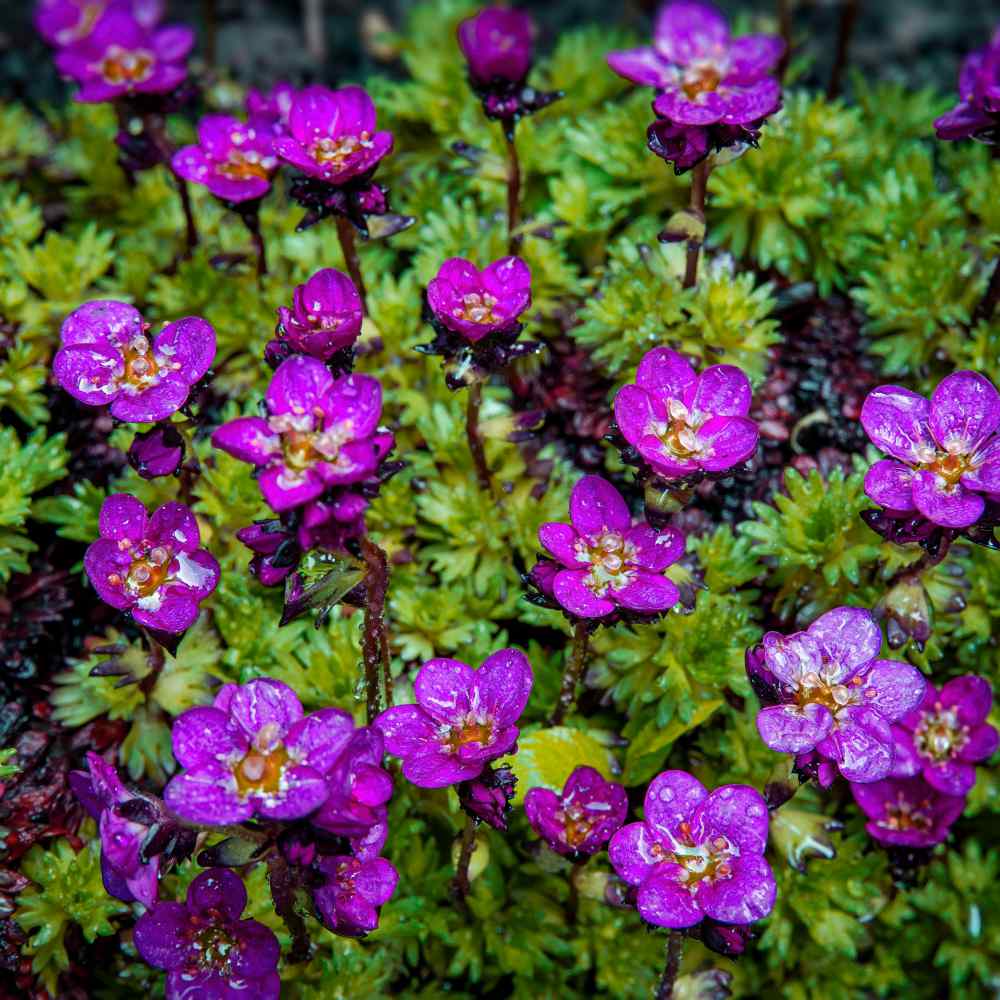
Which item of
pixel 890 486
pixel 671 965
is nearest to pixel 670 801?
pixel 671 965

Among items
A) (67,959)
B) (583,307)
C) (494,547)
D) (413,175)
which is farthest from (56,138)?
(67,959)

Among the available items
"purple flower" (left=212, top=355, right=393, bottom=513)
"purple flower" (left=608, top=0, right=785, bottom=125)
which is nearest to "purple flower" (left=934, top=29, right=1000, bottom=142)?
"purple flower" (left=608, top=0, right=785, bottom=125)

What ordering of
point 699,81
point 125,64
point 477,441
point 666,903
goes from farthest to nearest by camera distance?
point 125,64 < point 699,81 < point 477,441 < point 666,903

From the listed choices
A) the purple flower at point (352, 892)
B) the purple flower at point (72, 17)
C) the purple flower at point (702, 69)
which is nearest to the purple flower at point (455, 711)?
Answer: the purple flower at point (352, 892)

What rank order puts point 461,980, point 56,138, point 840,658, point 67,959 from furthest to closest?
point 56,138 < point 461,980 < point 67,959 < point 840,658

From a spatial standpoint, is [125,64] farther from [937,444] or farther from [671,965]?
[671,965]

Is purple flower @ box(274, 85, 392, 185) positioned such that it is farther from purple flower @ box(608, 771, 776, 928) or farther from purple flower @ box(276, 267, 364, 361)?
purple flower @ box(608, 771, 776, 928)

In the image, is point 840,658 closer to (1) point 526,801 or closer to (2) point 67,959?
(1) point 526,801

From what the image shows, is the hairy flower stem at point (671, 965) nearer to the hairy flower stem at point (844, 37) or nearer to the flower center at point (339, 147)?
the flower center at point (339, 147)
